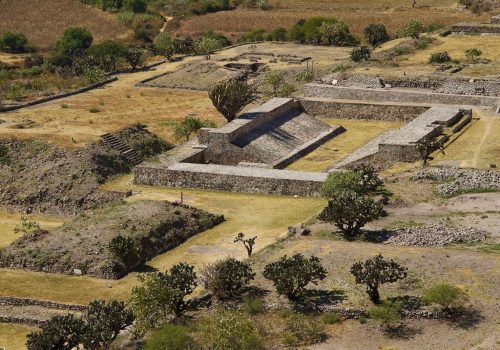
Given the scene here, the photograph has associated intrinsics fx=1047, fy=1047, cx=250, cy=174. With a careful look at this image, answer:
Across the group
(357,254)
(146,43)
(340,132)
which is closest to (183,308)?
(357,254)

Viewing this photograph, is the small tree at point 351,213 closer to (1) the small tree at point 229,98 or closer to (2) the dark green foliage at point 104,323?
(2) the dark green foliage at point 104,323

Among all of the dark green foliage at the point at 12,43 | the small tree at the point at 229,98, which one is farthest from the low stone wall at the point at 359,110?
the dark green foliage at the point at 12,43

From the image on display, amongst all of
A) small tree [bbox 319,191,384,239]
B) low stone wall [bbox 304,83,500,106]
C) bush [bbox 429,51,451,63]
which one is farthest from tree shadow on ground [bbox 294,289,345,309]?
bush [bbox 429,51,451,63]

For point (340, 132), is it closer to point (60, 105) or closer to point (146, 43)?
point (60, 105)

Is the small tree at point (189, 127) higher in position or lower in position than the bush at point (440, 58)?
lower

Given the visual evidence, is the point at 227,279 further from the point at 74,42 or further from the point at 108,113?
the point at 74,42
